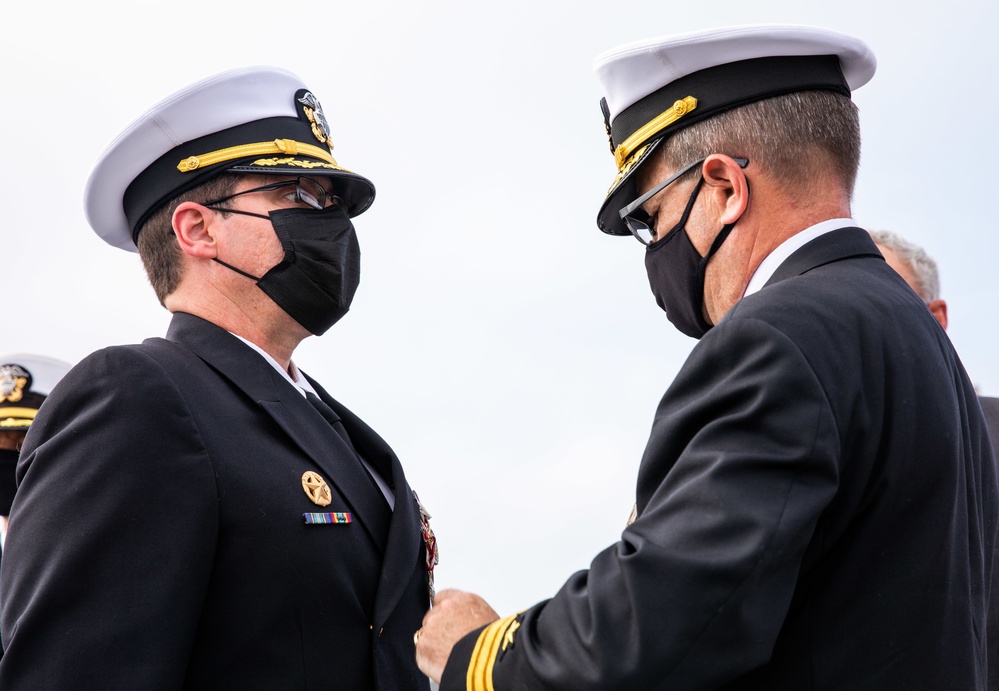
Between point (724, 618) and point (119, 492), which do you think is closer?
point (724, 618)

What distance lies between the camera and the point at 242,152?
11.3 ft

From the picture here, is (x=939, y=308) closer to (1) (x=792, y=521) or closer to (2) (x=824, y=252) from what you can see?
(2) (x=824, y=252)

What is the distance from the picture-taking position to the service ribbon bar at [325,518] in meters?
2.83

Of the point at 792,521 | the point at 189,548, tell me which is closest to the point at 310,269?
the point at 189,548

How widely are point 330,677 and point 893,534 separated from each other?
4.74ft

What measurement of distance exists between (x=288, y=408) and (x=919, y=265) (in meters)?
3.24

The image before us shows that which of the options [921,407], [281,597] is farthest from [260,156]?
[921,407]

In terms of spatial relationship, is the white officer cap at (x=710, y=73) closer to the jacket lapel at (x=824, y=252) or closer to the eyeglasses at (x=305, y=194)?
the jacket lapel at (x=824, y=252)

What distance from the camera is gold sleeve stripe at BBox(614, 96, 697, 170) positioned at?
109 inches

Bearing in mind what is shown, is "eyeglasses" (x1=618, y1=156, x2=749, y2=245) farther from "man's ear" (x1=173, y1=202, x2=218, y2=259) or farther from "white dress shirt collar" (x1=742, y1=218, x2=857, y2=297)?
"man's ear" (x1=173, y1=202, x2=218, y2=259)

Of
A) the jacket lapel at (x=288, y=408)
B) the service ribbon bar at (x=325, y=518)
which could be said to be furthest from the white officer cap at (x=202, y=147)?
the service ribbon bar at (x=325, y=518)

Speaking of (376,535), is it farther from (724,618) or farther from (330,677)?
(724,618)

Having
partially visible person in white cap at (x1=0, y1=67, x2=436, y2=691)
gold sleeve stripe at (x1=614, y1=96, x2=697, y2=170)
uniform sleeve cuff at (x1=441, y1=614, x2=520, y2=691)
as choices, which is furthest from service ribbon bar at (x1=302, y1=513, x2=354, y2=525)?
gold sleeve stripe at (x1=614, y1=96, x2=697, y2=170)

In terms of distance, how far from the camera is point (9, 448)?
222 inches
